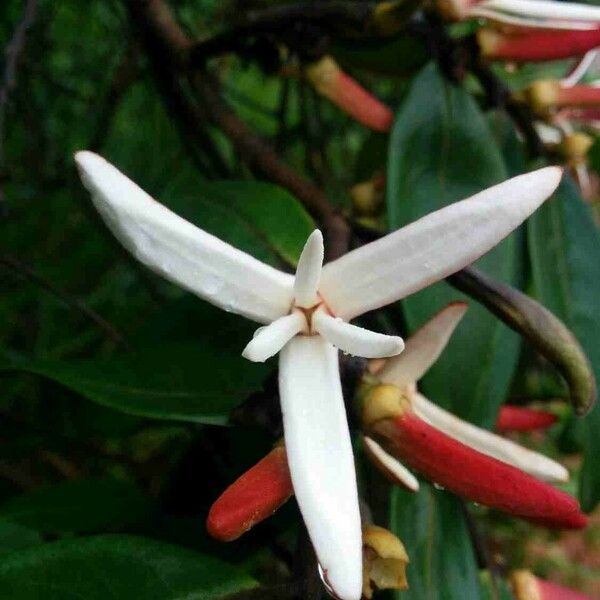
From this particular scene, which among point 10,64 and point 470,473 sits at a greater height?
point 10,64

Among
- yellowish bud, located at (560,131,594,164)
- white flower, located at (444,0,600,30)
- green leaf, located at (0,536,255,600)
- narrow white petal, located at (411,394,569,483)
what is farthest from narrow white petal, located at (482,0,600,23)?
green leaf, located at (0,536,255,600)

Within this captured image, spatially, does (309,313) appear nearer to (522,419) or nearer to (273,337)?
(273,337)

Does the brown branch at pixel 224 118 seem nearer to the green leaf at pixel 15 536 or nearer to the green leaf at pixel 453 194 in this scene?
the green leaf at pixel 453 194

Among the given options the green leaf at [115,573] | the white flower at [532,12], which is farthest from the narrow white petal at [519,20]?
the green leaf at [115,573]

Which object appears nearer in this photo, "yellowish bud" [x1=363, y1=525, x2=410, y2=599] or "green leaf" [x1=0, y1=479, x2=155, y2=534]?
"yellowish bud" [x1=363, y1=525, x2=410, y2=599]

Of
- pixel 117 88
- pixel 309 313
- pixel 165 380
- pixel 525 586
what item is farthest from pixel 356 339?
pixel 117 88

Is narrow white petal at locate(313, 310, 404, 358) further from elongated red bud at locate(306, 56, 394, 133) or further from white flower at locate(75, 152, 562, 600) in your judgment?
elongated red bud at locate(306, 56, 394, 133)
